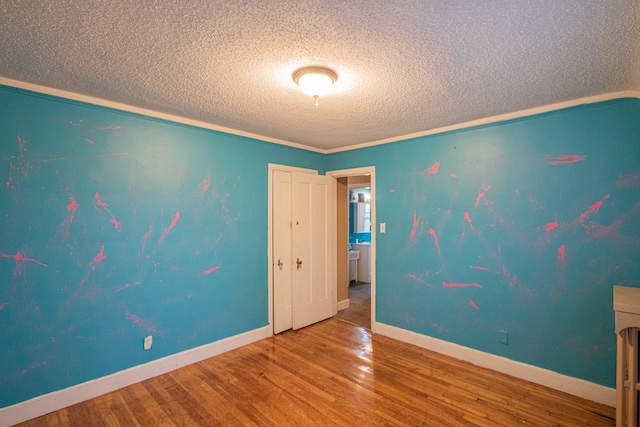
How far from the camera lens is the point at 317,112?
9.73 ft

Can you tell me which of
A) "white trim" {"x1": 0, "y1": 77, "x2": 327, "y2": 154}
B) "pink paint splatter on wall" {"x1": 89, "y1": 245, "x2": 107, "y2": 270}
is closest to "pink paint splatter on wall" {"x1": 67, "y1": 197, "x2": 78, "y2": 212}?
"pink paint splatter on wall" {"x1": 89, "y1": 245, "x2": 107, "y2": 270}

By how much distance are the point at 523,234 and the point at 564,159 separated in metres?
0.74

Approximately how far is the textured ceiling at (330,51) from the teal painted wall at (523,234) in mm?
386

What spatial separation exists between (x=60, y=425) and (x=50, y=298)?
92 cm

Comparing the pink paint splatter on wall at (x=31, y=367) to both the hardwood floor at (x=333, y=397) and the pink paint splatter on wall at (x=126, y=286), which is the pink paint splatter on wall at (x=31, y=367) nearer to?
the hardwood floor at (x=333, y=397)

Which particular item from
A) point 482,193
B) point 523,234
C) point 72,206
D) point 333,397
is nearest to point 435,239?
point 482,193

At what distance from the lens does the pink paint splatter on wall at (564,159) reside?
2643 mm

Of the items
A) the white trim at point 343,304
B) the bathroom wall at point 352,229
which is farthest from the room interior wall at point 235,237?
the bathroom wall at point 352,229

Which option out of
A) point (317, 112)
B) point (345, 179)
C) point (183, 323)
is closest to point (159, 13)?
point (317, 112)

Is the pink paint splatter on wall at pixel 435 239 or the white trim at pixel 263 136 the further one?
the pink paint splatter on wall at pixel 435 239

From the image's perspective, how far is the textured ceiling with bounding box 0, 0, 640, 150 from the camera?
1452mm

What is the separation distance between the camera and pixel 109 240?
8.80 ft

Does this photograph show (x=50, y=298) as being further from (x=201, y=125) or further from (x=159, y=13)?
(x=159, y=13)

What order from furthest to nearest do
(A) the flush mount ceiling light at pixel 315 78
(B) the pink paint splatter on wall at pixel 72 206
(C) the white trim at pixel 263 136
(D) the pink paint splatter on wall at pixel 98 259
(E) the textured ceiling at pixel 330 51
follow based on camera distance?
(D) the pink paint splatter on wall at pixel 98 259, (B) the pink paint splatter on wall at pixel 72 206, (C) the white trim at pixel 263 136, (A) the flush mount ceiling light at pixel 315 78, (E) the textured ceiling at pixel 330 51
